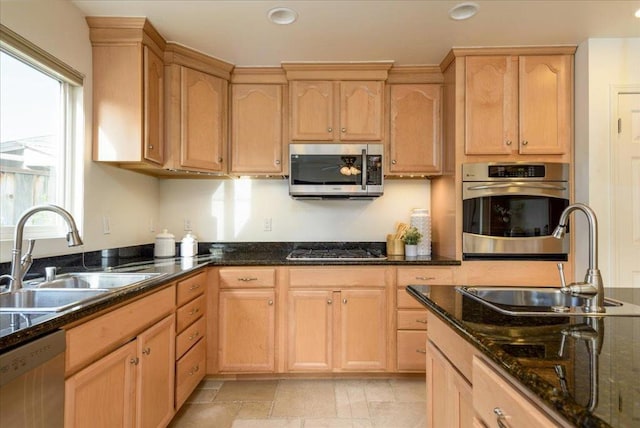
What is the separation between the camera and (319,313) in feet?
8.20

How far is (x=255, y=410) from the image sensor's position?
2.16m

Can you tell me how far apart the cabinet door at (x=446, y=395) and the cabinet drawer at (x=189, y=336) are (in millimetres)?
1390

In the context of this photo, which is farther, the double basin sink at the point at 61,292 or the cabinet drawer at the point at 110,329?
the double basin sink at the point at 61,292

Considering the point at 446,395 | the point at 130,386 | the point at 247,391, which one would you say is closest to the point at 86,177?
the point at 130,386

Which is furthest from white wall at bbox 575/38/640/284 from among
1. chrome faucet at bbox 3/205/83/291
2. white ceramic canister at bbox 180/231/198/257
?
chrome faucet at bbox 3/205/83/291

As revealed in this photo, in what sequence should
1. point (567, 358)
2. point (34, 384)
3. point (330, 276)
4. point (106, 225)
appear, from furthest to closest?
point (330, 276) → point (106, 225) → point (34, 384) → point (567, 358)

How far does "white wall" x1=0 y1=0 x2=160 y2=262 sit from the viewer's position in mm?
1683

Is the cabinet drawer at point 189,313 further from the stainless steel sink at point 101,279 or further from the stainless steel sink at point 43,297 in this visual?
the stainless steel sink at point 43,297

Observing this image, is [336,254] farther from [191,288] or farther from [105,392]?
[105,392]

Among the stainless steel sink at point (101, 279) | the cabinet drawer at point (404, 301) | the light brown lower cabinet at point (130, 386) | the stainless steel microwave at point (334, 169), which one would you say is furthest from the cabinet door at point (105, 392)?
the cabinet drawer at point (404, 301)

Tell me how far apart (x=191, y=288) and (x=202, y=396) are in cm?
78

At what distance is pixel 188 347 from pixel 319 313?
0.89 m

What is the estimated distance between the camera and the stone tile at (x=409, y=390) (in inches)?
90.7

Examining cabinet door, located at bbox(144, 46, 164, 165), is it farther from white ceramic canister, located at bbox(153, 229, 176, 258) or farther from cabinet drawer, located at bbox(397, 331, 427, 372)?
cabinet drawer, located at bbox(397, 331, 427, 372)
